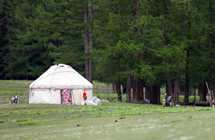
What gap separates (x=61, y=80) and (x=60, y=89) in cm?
88

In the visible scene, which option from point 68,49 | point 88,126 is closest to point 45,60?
point 68,49

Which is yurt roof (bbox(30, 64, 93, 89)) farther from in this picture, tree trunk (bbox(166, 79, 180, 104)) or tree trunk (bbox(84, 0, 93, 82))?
tree trunk (bbox(84, 0, 93, 82))

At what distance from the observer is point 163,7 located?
53594mm

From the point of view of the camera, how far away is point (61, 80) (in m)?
49.1

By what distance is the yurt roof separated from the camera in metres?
48.7

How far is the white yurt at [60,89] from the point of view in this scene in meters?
48.5

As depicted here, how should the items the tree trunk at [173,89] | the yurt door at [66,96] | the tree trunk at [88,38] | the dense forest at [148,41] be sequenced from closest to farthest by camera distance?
the yurt door at [66,96]
the dense forest at [148,41]
the tree trunk at [173,89]
the tree trunk at [88,38]

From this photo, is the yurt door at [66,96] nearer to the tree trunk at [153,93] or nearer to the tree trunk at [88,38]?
the tree trunk at [153,93]

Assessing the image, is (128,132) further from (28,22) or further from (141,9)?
(28,22)

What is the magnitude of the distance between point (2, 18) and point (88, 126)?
69.8 metres

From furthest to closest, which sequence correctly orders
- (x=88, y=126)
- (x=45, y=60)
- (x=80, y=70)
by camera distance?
(x=45, y=60) < (x=80, y=70) < (x=88, y=126)

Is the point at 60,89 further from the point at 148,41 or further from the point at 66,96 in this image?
the point at 148,41

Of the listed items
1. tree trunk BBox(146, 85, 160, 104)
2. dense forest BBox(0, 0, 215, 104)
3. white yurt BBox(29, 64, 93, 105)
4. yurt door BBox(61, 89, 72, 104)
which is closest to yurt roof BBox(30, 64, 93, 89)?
white yurt BBox(29, 64, 93, 105)

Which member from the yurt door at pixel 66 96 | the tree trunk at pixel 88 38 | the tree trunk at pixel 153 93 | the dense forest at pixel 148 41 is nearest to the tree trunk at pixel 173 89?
the dense forest at pixel 148 41
